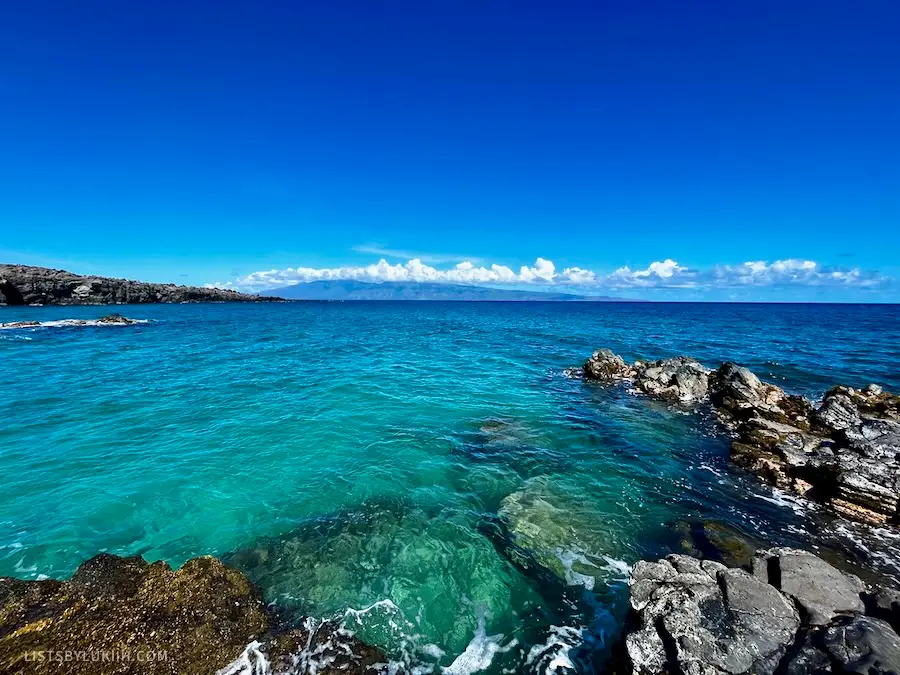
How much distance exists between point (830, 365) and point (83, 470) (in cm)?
5673

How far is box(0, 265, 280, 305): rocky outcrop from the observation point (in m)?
103

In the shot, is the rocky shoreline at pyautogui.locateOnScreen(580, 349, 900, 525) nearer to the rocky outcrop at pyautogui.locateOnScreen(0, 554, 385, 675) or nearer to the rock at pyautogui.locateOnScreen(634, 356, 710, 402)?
the rock at pyautogui.locateOnScreen(634, 356, 710, 402)

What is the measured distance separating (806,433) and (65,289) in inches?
6383

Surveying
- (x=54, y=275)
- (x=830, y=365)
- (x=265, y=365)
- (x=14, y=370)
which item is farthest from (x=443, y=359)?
(x=54, y=275)

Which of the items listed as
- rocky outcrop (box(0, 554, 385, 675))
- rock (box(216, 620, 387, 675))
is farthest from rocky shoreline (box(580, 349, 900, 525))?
rocky outcrop (box(0, 554, 385, 675))

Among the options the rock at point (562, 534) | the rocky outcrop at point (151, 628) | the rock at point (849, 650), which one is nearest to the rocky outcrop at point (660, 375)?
the rock at point (562, 534)

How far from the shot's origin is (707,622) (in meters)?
6.82

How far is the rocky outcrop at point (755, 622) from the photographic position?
6.04m

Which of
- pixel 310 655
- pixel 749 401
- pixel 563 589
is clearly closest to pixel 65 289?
pixel 310 655

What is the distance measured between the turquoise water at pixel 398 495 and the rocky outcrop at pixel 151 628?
83 cm

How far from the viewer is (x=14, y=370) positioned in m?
29.1

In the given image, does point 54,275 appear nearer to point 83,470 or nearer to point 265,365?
point 265,365

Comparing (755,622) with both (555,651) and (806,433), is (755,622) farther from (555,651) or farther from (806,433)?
(806,433)

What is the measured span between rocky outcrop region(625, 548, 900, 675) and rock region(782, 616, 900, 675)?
13 mm
